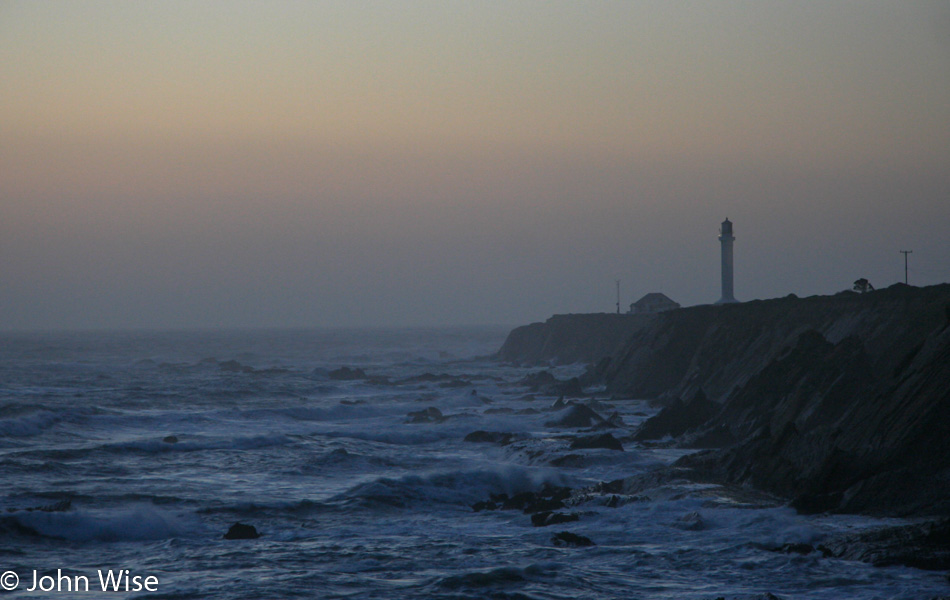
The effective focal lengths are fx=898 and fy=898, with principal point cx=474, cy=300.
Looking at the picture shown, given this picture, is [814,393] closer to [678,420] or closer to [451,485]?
→ [678,420]

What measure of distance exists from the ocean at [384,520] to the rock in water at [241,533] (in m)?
0.31

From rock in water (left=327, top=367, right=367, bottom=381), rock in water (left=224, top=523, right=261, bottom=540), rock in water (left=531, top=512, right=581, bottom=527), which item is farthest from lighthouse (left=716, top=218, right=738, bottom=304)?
rock in water (left=224, top=523, right=261, bottom=540)

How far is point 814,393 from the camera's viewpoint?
1096 inches

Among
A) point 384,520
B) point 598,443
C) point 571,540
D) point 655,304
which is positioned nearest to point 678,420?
point 598,443

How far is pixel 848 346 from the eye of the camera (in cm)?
2975

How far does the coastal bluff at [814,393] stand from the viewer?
65.1ft

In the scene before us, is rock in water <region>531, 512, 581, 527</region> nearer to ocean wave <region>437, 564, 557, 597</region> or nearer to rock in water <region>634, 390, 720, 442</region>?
ocean wave <region>437, 564, 557, 597</region>

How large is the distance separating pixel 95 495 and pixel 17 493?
2169 millimetres

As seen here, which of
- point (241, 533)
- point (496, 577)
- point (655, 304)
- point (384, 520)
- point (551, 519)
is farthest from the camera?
point (655, 304)

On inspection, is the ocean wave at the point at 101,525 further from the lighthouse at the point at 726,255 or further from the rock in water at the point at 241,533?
→ the lighthouse at the point at 726,255

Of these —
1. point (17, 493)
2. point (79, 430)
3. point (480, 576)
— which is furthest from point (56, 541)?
point (79, 430)

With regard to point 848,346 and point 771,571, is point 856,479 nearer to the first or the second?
point 771,571

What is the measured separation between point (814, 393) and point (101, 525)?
808 inches

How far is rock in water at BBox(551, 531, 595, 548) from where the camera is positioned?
18.3 m
